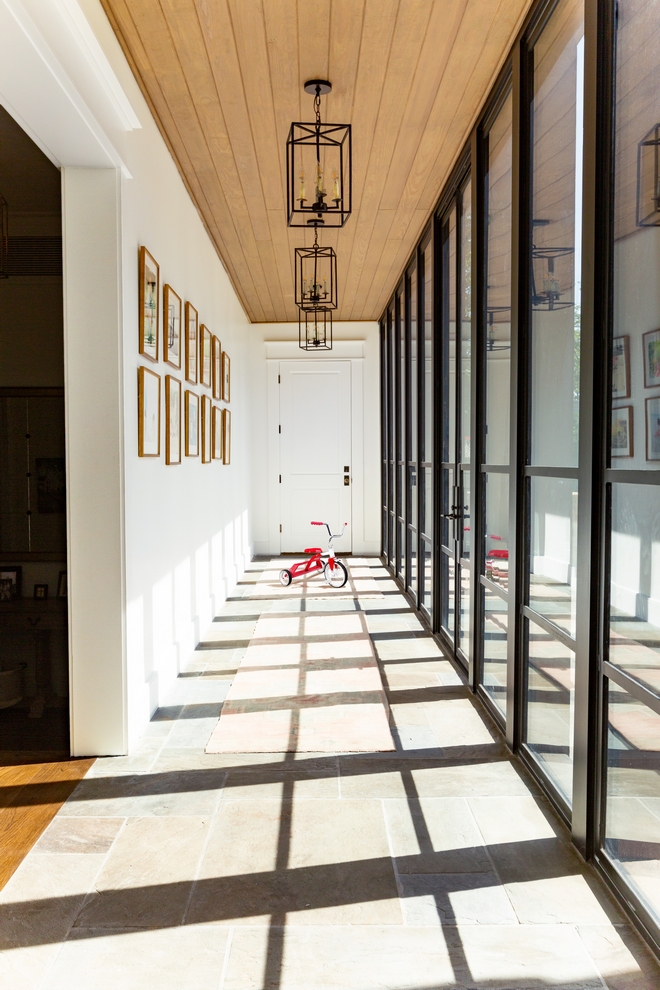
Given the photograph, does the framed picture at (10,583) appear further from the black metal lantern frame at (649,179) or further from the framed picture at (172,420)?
the black metal lantern frame at (649,179)

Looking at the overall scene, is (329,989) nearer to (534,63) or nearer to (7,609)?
(7,609)

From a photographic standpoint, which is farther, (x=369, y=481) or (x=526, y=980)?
(x=369, y=481)

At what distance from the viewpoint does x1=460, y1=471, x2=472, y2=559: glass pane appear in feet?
13.1

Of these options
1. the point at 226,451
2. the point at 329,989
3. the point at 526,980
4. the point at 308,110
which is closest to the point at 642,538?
the point at 526,980

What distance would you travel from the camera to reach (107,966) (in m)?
1.81

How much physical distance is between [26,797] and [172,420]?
82.6 inches

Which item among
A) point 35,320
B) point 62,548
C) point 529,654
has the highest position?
point 35,320

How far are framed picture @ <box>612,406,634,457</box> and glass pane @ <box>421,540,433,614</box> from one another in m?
3.38

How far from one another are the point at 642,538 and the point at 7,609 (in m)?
3.01

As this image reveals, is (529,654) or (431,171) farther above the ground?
(431,171)

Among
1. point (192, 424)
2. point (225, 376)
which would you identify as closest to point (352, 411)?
point (225, 376)

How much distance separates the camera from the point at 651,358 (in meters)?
1.83

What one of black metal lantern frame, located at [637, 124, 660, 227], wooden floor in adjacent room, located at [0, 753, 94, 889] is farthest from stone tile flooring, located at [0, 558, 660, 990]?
black metal lantern frame, located at [637, 124, 660, 227]

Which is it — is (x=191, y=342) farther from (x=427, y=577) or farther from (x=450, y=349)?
(x=427, y=577)
